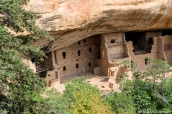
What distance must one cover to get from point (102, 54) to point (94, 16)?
12.6 ft

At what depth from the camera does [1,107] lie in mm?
8719

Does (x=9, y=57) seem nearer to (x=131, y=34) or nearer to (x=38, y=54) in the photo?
(x=38, y=54)

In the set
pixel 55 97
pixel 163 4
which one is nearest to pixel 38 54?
pixel 55 97

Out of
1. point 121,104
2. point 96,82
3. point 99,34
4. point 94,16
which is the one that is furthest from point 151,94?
point 99,34

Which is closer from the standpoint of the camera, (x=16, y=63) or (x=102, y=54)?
(x=16, y=63)

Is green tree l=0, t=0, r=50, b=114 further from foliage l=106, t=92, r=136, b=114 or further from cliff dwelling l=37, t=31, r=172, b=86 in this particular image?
cliff dwelling l=37, t=31, r=172, b=86

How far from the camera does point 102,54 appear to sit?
18.0 metres

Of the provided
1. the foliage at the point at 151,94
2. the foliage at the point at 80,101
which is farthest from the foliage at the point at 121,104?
the foliage at the point at 151,94

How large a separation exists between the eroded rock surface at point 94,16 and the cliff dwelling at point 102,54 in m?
0.93

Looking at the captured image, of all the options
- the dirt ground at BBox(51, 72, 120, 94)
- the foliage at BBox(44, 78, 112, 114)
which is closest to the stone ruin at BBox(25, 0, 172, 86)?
the dirt ground at BBox(51, 72, 120, 94)

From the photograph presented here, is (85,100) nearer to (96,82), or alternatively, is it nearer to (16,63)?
(16,63)

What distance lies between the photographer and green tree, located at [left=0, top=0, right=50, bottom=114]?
25.8 ft

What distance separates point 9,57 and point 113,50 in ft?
34.9

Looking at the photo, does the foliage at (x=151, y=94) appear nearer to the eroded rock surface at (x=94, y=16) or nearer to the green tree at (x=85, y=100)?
the green tree at (x=85, y=100)
